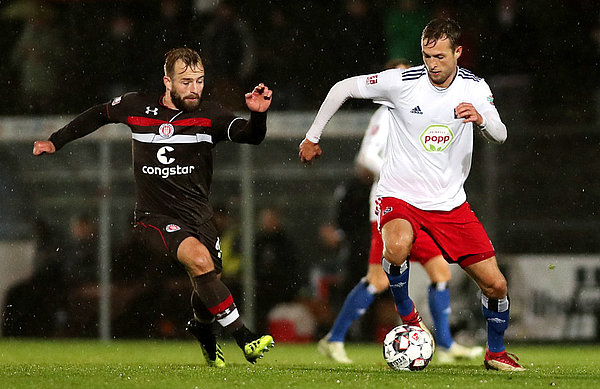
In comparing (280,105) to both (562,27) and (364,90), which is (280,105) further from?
(364,90)

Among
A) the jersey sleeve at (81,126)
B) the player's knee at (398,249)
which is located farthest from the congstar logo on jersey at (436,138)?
the jersey sleeve at (81,126)

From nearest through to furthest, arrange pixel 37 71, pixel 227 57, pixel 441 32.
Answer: pixel 441 32 < pixel 227 57 < pixel 37 71

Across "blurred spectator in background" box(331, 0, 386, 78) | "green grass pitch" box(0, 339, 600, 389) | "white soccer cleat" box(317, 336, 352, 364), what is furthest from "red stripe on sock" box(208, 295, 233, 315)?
"blurred spectator in background" box(331, 0, 386, 78)

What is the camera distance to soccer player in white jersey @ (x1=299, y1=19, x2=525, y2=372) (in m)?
6.67

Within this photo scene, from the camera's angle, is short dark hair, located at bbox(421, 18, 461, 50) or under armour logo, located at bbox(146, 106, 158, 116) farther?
under armour logo, located at bbox(146, 106, 158, 116)

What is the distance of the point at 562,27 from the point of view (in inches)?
490

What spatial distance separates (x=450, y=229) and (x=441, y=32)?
120 centimetres

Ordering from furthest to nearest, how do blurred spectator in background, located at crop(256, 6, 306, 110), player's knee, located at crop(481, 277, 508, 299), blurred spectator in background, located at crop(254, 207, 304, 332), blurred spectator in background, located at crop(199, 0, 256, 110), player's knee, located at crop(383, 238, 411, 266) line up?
blurred spectator in background, located at crop(256, 6, 306, 110) < blurred spectator in background, located at crop(199, 0, 256, 110) < blurred spectator in background, located at crop(254, 207, 304, 332) < player's knee, located at crop(481, 277, 508, 299) < player's knee, located at crop(383, 238, 411, 266)

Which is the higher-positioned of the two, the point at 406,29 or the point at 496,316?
the point at 406,29

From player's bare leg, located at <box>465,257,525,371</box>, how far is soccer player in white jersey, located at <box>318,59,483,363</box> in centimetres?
113

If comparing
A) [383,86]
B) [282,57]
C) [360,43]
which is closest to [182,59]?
[383,86]

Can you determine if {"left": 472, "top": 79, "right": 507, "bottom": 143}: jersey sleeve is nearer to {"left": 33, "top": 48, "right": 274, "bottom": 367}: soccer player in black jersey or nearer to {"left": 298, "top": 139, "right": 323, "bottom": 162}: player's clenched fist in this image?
{"left": 298, "top": 139, "right": 323, "bottom": 162}: player's clenched fist

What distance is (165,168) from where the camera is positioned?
7074 mm

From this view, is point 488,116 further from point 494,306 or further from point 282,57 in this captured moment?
point 282,57
